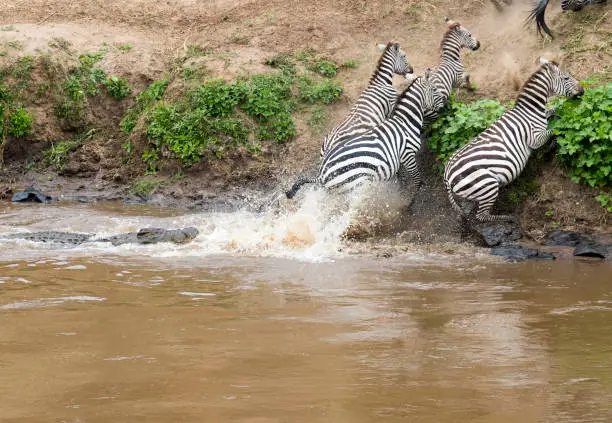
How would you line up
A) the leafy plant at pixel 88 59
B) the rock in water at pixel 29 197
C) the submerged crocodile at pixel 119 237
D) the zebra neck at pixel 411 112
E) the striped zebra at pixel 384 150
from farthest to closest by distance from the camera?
the leafy plant at pixel 88 59
the rock in water at pixel 29 197
the zebra neck at pixel 411 112
the striped zebra at pixel 384 150
the submerged crocodile at pixel 119 237

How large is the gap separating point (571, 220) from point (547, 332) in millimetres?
4059

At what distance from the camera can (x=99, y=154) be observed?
498 inches

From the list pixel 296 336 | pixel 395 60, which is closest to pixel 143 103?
pixel 395 60

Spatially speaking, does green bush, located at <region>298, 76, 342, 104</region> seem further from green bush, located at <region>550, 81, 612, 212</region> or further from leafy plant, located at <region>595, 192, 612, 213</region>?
leafy plant, located at <region>595, 192, 612, 213</region>

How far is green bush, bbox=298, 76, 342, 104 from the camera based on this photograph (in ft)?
39.3

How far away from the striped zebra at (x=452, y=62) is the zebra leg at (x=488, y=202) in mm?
1592

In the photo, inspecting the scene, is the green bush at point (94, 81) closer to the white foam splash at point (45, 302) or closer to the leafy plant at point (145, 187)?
the leafy plant at point (145, 187)

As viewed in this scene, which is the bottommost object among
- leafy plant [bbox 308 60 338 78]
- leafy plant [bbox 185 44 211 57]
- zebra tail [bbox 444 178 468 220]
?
zebra tail [bbox 444 178 468 220]

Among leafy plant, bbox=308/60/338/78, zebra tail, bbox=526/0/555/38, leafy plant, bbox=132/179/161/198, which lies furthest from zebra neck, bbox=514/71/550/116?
leafy plant, bbox=132/179/161/198

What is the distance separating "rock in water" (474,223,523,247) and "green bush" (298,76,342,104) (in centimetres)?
357

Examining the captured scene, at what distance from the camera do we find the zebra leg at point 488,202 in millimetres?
9133

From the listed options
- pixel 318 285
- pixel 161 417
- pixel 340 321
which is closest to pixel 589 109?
pixel 318 285

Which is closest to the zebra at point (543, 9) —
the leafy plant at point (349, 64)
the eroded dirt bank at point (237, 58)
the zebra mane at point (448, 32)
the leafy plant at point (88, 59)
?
the eroded dirt bank at point (237, 58)

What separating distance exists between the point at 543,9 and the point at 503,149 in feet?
11.0
